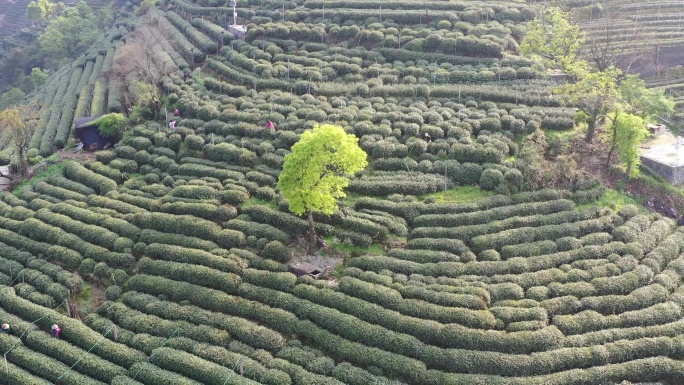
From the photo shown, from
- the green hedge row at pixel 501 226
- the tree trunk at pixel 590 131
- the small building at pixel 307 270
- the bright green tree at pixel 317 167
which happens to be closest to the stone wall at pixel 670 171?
the tree trunk at pixel 590 131

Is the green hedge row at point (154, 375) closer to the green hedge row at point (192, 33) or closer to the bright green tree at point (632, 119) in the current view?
the bright green tree at point (632, 119)

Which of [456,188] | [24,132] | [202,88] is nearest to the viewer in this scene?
Answer: [456,188]

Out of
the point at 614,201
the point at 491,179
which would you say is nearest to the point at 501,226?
the point at 491,179

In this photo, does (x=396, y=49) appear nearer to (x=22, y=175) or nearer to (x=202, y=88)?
(x=202, y=88)

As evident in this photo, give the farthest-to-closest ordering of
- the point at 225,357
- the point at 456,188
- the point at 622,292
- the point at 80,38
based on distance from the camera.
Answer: the point at 80,38, the point at 456,188, the point at 622,292, the point at 225,357

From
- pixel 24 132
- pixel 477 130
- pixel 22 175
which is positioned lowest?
pixel 22 175

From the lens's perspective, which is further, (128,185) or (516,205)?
(128,185)

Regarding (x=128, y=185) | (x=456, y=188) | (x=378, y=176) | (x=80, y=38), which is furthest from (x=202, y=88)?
(x=80, y=38)
